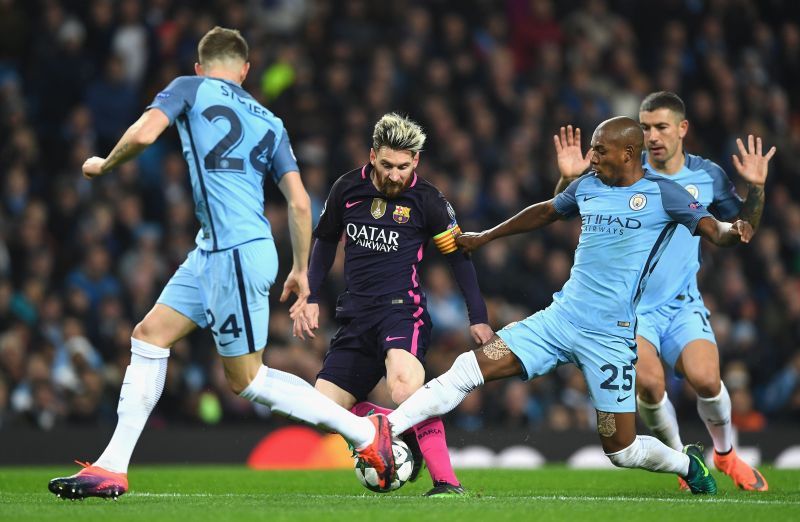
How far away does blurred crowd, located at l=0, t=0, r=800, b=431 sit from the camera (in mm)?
12398

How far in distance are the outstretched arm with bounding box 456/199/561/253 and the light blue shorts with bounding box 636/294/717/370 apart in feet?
3.64

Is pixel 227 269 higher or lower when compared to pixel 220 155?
lower

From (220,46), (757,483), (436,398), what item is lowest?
(757,483)

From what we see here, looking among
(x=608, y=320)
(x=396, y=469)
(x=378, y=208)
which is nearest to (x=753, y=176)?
(x=608, y=320)

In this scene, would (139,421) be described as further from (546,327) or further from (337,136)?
(337,136)

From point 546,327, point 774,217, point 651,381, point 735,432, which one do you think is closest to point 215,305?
point 546,327

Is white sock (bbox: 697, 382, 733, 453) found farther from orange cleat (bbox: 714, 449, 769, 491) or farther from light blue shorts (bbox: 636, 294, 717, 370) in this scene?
light blue shorts (bbox: 636, 294, 717, 370)

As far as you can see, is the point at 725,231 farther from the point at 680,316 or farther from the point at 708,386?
the point at 708,386

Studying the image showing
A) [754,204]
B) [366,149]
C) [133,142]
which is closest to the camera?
[133,142]

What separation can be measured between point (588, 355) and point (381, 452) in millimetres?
1301

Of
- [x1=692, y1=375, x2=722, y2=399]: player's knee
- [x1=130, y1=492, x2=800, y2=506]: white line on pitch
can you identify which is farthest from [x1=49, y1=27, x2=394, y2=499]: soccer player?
[x1=692, y1=375, x2=722, y2=399]: player's knee

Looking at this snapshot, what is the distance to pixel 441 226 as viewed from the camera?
291 inches

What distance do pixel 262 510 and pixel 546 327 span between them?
200 centimetres

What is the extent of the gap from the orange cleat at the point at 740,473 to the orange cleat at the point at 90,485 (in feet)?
13.0
